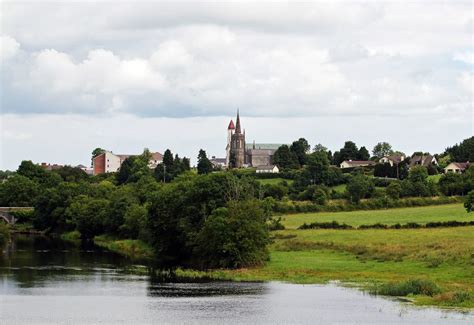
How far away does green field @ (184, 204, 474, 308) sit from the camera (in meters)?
78.0

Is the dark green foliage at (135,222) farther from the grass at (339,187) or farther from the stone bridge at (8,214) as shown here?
the grass at (339,187)

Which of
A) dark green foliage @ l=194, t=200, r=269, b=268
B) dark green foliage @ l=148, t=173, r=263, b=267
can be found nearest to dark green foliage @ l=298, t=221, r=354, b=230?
dark green foliage @ l=148, t=173, r=263, b=267

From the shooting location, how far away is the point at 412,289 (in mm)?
72062

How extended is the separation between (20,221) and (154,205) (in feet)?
271

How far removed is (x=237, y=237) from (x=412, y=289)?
88.5 feet

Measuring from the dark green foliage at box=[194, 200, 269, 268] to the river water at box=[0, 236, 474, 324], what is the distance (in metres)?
9.83

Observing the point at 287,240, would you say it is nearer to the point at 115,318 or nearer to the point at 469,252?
the point at 469,252

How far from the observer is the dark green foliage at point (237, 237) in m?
94.9

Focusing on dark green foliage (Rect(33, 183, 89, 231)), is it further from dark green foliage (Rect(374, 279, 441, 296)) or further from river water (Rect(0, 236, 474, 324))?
dark green foliage (Rect(374, 279, 441, 296))

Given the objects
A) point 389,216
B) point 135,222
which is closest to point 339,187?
point 389,216

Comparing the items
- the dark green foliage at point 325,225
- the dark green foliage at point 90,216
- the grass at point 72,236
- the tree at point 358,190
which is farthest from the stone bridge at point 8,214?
the dark green foliage at point 325,225

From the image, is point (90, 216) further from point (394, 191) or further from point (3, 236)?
point (394, 191)

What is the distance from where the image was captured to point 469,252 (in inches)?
3447

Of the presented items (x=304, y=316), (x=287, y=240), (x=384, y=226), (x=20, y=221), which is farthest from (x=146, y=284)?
(x=20, y=221)
